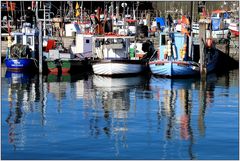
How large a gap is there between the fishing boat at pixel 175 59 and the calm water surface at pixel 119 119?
192 centimetres

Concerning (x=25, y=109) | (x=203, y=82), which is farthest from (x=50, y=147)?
(x=203, y=82)

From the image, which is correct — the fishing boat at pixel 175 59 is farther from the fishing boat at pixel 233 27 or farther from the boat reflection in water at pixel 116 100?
the fishing boat at pixel 233 27

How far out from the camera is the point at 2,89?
33.1 meters

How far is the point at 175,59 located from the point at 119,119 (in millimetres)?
17148

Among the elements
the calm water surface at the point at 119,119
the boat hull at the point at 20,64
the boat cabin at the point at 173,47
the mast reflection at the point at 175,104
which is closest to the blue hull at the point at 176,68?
the mast reflection at the point at 175,104

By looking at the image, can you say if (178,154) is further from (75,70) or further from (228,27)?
(228,27)

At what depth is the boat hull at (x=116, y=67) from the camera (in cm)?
3928

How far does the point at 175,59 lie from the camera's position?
40.0 metres

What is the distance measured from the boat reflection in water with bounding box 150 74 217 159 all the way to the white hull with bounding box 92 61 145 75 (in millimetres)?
1211

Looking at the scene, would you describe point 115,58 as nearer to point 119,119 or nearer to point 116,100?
point 116,100

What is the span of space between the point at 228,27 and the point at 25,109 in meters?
38.1

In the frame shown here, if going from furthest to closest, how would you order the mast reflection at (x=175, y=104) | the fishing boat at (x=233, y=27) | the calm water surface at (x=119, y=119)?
the fishing boat at (x=233, y=27)
the mast reflection at (x=175, y=104)
the calm water surface at (x=119, y=119)

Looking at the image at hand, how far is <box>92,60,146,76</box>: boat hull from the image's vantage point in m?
39.3

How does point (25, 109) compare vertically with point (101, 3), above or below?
below
